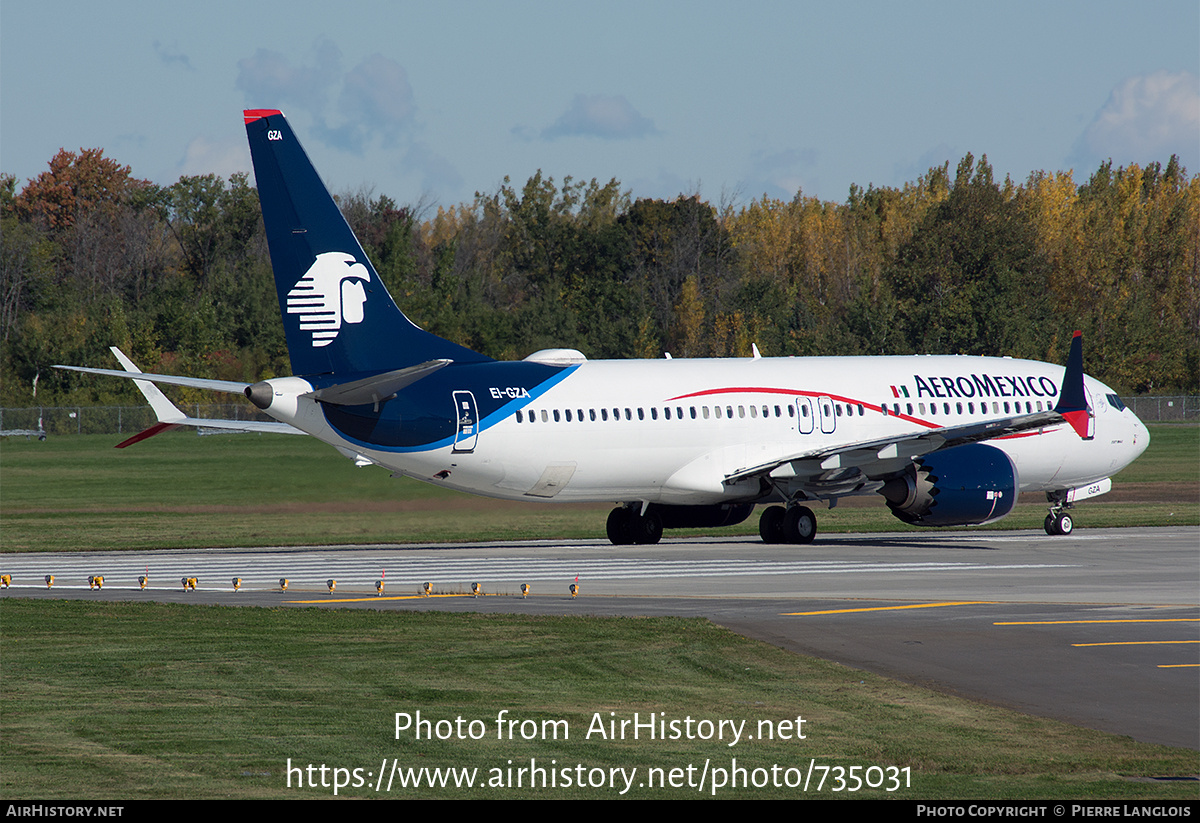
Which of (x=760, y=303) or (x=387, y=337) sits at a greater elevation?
(x=760, y=303)

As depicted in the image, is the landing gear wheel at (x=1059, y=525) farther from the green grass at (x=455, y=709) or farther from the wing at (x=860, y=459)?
the green grass at (x=455, y=709)

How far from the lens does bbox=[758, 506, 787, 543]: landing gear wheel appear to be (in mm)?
36094

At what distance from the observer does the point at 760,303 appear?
348 feet

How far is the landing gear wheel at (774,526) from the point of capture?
36.1 meters

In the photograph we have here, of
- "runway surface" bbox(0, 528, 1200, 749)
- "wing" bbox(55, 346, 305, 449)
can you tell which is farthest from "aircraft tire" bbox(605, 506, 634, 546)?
"wing" bbox(55, 346, 305, 449)

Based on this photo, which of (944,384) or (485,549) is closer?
(485,549)

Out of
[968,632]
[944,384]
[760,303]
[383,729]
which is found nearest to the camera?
[383,729]

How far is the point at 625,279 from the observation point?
115250 millimetres

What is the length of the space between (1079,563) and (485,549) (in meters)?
13.9

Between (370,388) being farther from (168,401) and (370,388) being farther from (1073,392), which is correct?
(1073,392)

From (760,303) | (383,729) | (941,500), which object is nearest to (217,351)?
(760,303)

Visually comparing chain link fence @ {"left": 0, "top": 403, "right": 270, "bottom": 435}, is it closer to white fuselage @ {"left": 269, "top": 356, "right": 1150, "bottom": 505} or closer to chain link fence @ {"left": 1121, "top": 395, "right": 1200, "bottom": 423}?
white fuselage @ {"left": 269, "top": 356, "right": 1150, "bottom": 505}
